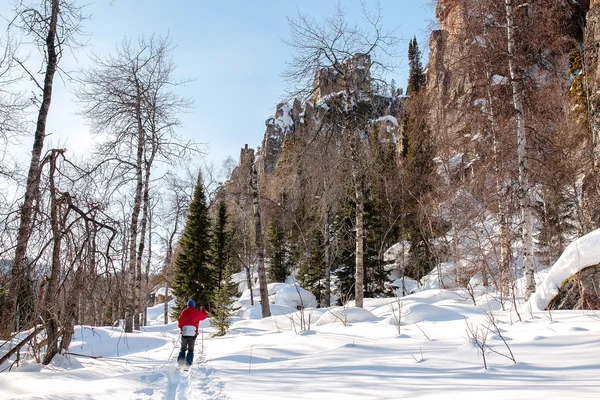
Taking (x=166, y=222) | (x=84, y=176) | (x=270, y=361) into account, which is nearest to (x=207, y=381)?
(x=270, y=361)

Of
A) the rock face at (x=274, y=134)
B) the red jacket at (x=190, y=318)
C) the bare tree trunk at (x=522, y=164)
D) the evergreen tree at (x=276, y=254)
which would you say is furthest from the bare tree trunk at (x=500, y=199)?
the rock face at (x=274, y=134)

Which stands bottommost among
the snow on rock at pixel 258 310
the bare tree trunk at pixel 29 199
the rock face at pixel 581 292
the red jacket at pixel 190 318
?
the snow on rock at pixel 258 310

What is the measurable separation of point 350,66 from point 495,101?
161 inches

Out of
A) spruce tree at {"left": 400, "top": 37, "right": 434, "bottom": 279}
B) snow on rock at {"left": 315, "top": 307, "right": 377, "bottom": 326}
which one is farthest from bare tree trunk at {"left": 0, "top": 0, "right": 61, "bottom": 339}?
spruce tree at {"left": 400, "top": 37, "right": 434, "bottom": 279}

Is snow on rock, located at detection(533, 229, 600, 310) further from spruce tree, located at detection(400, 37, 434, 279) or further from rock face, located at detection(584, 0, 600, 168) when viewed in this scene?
spruce tree, located at detection(400, 37, 434, 279)

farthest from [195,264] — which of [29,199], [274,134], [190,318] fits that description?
[274,134]

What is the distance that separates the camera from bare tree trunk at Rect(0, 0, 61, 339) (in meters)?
5.03

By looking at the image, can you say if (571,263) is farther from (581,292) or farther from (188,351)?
(188,351)

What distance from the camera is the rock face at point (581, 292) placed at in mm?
5648

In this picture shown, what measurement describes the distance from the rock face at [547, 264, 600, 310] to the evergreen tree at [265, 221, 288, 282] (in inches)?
985

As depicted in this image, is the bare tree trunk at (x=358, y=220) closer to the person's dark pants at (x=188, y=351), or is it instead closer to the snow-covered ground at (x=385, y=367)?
the snow-covered ground at (x=385, y=367)

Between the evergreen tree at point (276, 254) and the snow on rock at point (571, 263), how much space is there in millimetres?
24744

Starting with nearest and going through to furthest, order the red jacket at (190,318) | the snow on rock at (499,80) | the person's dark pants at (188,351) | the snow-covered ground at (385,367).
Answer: the snow-covered ground at (385,367), the person's dark pants at (188,351), the red jacket at (190,318), the snow on rock at (499,80)

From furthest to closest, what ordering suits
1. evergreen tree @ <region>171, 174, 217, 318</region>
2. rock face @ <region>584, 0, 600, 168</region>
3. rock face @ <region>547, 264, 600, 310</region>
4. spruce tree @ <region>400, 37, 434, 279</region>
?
spruce tree @ <region>400, 37, 434, 279</region> < evergreen tree @ <region>171, 174, 217, 318</region> < rock face @ <region>584, 0, 600, 168</region> < rock face @ <region>547, 264, 600, 310</region>
